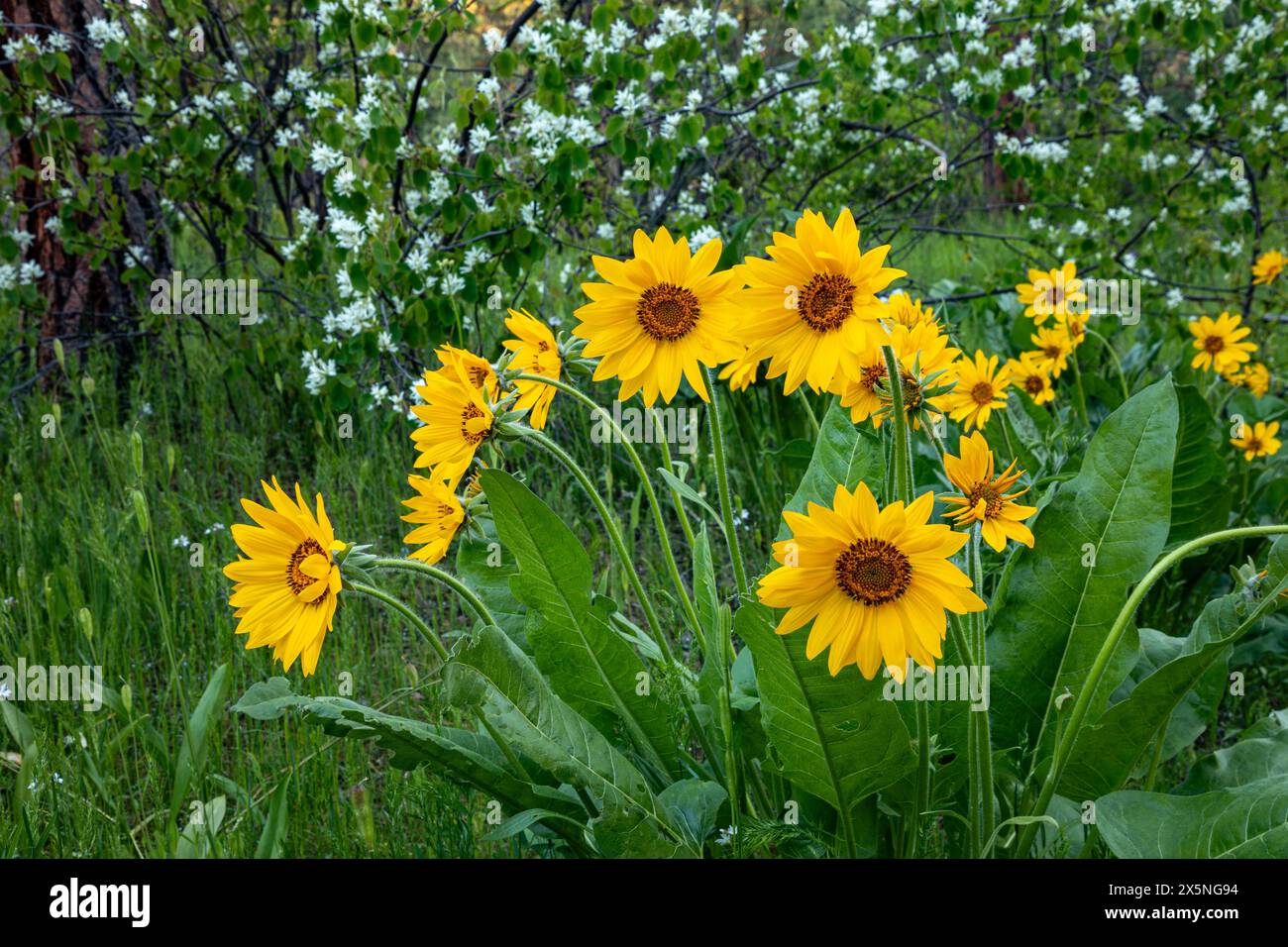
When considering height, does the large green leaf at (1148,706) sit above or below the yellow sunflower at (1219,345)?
below

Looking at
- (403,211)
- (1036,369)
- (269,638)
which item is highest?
(403,211)

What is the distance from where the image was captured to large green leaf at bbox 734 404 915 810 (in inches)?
52.9

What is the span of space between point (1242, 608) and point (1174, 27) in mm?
3590

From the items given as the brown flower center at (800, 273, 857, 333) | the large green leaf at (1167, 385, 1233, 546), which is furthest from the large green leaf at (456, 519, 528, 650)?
the large green leaf at (1167, 385, 1233, 546)

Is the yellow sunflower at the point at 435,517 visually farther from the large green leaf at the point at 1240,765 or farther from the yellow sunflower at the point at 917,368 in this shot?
the large green leaf at the point at 1240,765

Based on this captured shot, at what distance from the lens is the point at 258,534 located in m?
1.34

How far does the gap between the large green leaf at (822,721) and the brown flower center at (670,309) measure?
357 millimetres

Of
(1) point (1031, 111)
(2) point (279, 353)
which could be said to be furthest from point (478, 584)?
(1) point (1031, 111)

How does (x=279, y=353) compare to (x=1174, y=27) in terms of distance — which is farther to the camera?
(x=1174, y=27)

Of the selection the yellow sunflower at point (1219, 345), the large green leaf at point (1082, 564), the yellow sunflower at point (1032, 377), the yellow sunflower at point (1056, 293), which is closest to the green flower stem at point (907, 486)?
the large green leaf at point (1082, 564)

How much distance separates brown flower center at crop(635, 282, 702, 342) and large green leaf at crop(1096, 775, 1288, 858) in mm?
823

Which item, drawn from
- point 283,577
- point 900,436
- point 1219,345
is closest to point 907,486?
point 900,436

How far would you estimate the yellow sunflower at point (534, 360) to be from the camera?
1.62m

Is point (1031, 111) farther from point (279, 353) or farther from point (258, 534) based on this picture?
point (258, 534)
